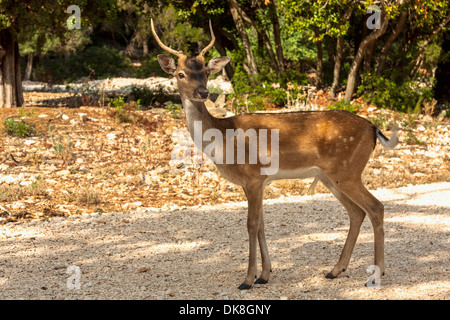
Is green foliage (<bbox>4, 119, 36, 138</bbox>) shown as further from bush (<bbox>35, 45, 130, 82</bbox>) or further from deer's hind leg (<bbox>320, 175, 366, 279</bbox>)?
bush (<bbox>35, 45, 130, 82</bbox>)

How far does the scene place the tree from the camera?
14.7 m

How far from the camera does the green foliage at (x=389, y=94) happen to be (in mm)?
16220

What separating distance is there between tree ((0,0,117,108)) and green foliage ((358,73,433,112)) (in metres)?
7.49

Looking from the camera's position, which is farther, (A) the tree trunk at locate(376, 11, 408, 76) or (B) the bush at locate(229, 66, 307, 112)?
(B) the bush at locate(229, 66, 307, 112)

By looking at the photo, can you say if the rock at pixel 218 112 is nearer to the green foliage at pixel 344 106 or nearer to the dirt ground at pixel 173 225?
the dirt ground at pixel 173 225

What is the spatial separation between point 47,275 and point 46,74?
35.0 m

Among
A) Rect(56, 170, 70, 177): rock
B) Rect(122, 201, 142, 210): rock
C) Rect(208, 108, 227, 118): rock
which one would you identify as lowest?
Rect(122, 201, 142, 210): rock

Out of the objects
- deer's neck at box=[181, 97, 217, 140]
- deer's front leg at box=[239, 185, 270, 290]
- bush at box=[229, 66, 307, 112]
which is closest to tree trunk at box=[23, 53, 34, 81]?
bush at box=[229, 66, 307, 112]

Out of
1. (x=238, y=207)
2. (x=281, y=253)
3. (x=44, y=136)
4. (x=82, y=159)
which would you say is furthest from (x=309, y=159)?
(x=44, y=136)

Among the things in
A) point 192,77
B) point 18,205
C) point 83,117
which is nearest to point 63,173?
point 18,205

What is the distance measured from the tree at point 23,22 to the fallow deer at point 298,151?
9.97 metres

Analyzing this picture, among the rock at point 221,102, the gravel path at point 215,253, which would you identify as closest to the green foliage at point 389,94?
the rock at point 221,102

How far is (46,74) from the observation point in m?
39.2

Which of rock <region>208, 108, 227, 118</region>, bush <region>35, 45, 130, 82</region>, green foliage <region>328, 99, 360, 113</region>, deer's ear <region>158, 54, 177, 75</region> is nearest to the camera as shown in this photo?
deer's ear <region>158, 54, 177, 75</region>
